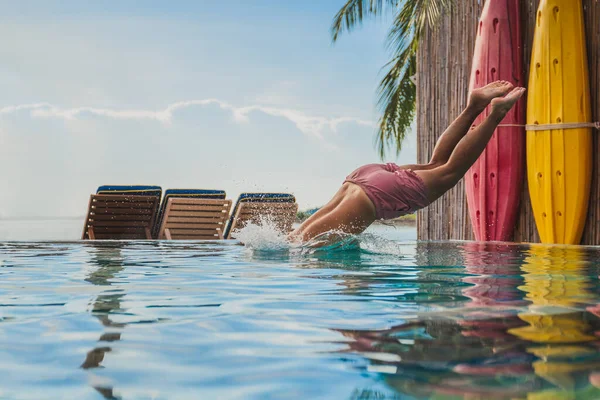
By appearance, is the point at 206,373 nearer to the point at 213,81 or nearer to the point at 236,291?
the point at 236,291

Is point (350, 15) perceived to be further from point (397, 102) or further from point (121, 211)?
point (121, 211)

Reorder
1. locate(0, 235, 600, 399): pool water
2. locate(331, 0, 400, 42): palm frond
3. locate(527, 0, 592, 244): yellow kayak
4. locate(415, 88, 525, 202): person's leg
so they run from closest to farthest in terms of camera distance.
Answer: locate(0, 235, 600, 399): pool water
locate(415, 88, 525, 202): person's leg
locate(527, 0, 592, 244): yellow kayak
locate(331, 0, 400, 42): palm frond

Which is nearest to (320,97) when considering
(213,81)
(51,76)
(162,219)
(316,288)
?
(213,81)

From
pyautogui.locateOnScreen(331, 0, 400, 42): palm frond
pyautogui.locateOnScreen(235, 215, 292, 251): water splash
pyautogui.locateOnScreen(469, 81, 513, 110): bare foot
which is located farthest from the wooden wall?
pyautogui.locateOnScreen(331, 0, 400, 42): palm frond

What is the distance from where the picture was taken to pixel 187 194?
9633mm

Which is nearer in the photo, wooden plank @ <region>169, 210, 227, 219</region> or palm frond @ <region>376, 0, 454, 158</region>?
wooden plank @ <region>169, 210, 227, 219</region>

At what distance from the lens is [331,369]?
4.61ft

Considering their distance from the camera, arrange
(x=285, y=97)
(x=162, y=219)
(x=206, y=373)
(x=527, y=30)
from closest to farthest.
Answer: (x=206, y=373) → (x=527, y=30) → (x=162, y=219) → (x=285, y=97)

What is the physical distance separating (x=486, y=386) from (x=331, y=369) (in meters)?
0.31

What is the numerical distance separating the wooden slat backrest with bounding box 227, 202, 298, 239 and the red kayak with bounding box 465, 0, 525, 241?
2671 millimetres

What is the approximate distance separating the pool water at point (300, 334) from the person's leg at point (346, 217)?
1.26 m

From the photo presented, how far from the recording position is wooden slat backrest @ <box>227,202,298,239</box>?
9148 millimetres

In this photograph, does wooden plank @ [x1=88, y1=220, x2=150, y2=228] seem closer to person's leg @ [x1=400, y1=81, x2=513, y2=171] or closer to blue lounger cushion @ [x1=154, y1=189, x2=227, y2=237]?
blue lounger cushion @ [x1=154, y1=189, x2=227, y2=237]

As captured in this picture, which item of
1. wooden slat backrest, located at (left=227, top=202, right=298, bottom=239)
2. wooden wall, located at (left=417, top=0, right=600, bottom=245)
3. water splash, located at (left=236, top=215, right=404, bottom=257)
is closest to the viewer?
water splash, located at (left=236, top=215, right=404, bottom=257)
